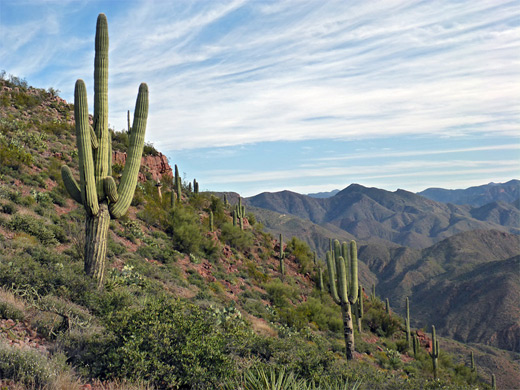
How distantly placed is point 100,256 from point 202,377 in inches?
169

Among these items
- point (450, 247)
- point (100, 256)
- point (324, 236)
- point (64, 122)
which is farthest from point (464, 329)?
point (324, 236)

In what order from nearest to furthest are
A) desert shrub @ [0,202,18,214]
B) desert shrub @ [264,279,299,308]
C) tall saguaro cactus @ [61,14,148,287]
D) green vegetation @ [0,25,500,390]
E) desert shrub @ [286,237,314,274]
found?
1. green vegetation @ [0,25,500,390]
2. tall saguaro cactus @ [61,14,148,287]
3. desert shrub @ [0,202,18,214]
4. desert shrub @ [264,279,299,308]
5. desert shrub @ [286,237,314,274]

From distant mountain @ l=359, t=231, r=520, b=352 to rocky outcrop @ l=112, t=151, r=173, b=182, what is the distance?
6221 cm

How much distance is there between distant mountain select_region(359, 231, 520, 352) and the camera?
70.8 metres

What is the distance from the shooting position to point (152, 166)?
96.3 feet

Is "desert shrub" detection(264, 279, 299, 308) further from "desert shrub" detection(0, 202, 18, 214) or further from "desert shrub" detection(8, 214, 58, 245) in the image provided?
"desert shrub" detection(0, 202, 18, 214)

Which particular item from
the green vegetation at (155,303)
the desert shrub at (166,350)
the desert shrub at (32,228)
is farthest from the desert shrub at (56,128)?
the desert shrub at (166,350)

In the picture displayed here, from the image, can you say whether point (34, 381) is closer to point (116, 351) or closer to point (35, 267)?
point (116, 351)

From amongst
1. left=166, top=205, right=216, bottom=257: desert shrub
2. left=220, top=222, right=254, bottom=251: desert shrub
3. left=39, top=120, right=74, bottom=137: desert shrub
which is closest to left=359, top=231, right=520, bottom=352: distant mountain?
left=220, top=222, right=254, bottom=251: desert shrub

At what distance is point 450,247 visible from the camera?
13312 cm

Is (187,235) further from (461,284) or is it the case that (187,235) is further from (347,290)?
(461,284)

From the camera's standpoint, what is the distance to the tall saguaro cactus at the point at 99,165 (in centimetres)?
Answer: 867

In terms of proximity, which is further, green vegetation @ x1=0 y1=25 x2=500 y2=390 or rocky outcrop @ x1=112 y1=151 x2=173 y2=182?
rocky outcrop @ x1=112 y1=151 x2=173 y2=182

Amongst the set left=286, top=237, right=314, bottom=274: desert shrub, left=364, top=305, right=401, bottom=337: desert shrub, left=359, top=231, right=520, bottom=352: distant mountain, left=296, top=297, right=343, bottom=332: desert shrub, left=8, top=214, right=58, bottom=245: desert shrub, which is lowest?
left=359, top=231, right=520, bottom=352: distant mountain
